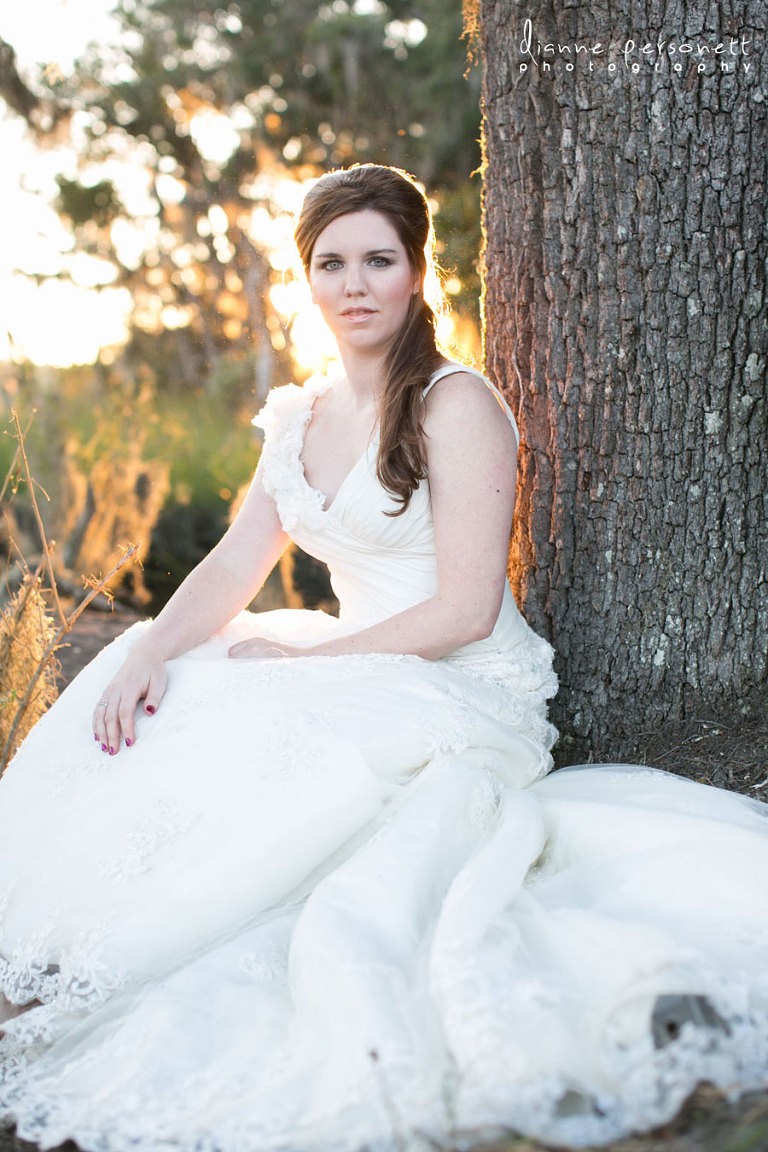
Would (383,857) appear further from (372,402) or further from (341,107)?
(341,107)

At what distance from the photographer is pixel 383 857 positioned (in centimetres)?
191

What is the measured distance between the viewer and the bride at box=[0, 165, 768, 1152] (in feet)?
4.98

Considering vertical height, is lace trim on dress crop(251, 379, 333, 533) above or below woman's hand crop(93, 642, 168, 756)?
above

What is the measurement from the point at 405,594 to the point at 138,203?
719 inches

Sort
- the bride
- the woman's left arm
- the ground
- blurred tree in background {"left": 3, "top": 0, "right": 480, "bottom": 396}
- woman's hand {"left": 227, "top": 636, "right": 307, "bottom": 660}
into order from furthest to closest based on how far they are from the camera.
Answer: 1. blurred tree in background {"left": 3, "top": 0, "right": 480, "bottom": 396}
2. woman's hand {"left": 227, "top": 636, "right": 307, "bottom": 660}
3. the woman's left arm
4. the bride
5. the ground

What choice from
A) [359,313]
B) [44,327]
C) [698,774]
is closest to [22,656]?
[359,313]

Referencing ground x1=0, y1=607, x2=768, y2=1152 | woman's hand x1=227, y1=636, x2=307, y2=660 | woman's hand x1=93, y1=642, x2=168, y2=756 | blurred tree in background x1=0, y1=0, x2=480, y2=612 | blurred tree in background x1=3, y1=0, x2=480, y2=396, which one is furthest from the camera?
blurred tree in background x1=3, y1=0, x2=480, y2=396

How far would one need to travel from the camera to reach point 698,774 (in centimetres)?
278

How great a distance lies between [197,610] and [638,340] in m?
1.45

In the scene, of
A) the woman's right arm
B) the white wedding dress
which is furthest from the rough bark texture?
the woman's right arm

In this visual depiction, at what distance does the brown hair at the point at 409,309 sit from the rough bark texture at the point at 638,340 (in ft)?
1.29

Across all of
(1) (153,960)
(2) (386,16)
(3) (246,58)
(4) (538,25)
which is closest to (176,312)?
(3) (246,58)

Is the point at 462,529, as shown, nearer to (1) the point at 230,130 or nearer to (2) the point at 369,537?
(2) the point at 369,537

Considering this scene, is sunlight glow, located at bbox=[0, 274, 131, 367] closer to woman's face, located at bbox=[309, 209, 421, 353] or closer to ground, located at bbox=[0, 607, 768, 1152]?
ground, located at bbox=[0, 607, 768, 1152]
